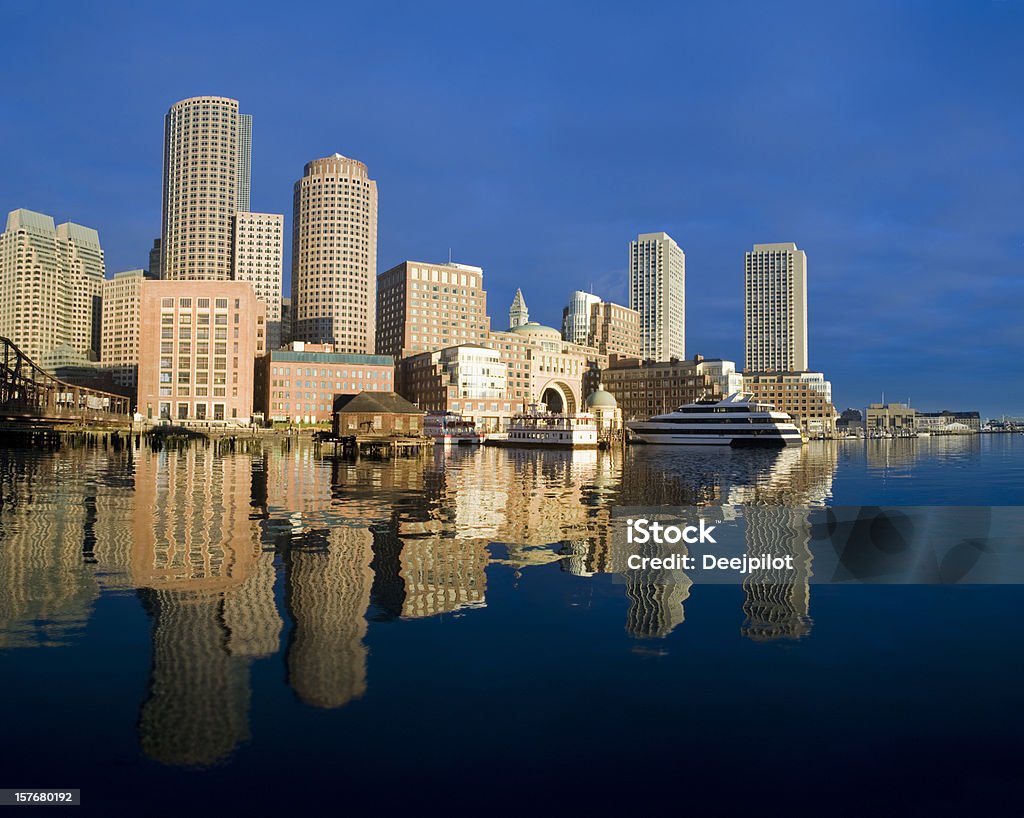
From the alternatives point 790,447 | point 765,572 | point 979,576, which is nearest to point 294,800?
point 765,572

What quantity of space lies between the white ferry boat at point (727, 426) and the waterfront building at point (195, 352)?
328 feet

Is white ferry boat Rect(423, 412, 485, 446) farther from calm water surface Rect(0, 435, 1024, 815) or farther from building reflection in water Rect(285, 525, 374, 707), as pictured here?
calm water surface Rect(0, 435, 1024, 815)

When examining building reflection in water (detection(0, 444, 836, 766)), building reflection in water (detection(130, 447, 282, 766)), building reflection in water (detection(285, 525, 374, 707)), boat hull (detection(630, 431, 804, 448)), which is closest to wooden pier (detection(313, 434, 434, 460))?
building reflection in water (detection(0, 444, 836, 766))

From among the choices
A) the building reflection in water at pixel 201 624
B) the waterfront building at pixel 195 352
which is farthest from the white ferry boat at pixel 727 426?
the building reflection in water at pixel 201 624

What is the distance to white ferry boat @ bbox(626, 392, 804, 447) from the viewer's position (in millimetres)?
146625

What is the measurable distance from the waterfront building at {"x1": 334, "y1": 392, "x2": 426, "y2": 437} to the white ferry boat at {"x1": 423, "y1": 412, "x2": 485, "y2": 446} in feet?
118

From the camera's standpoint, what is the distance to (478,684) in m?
11.5

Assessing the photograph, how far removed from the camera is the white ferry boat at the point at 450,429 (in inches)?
6181

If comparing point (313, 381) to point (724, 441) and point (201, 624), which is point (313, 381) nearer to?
point (724, 441)

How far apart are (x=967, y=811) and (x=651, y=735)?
358cm

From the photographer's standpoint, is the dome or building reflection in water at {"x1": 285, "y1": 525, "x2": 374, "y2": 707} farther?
the dome

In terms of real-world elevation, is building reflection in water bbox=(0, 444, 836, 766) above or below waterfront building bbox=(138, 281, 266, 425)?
below

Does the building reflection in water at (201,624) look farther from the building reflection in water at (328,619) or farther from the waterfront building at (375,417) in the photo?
the waterfront building at (375,417)

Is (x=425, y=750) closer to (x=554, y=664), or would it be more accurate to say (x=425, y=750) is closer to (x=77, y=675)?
(x=554, y=664)
